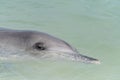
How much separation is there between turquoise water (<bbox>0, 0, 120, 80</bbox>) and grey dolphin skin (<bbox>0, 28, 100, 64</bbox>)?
338 millimetres

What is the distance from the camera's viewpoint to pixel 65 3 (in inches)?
624

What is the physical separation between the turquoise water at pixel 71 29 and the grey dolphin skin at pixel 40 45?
338mm

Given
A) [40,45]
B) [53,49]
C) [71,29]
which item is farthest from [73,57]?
[71,29]

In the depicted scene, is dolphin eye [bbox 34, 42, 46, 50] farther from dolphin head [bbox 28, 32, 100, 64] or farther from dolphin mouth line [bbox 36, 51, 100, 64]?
dolphin mouth line [bbox 36, 51, 100, 64]

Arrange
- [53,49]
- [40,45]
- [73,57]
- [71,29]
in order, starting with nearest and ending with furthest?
[73,57]
[53,49]
[40,45]
[71,29]

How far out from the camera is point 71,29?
37.9 ft

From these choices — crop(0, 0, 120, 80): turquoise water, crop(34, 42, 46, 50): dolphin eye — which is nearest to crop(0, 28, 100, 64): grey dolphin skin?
crop(34, 42, 46, 50): dolphin eye

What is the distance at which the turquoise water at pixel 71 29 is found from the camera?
25.4 ft

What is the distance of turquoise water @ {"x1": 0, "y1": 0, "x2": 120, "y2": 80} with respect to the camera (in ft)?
25.4

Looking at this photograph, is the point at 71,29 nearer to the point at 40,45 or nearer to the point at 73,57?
the point at 40,45

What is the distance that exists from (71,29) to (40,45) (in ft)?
14.1

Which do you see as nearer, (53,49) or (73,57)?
(73,57)

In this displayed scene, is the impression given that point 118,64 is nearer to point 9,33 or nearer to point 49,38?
point 49,38

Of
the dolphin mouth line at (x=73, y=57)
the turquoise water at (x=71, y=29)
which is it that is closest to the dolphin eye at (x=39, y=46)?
the dolphin mouth line at (x=73, y=57)
